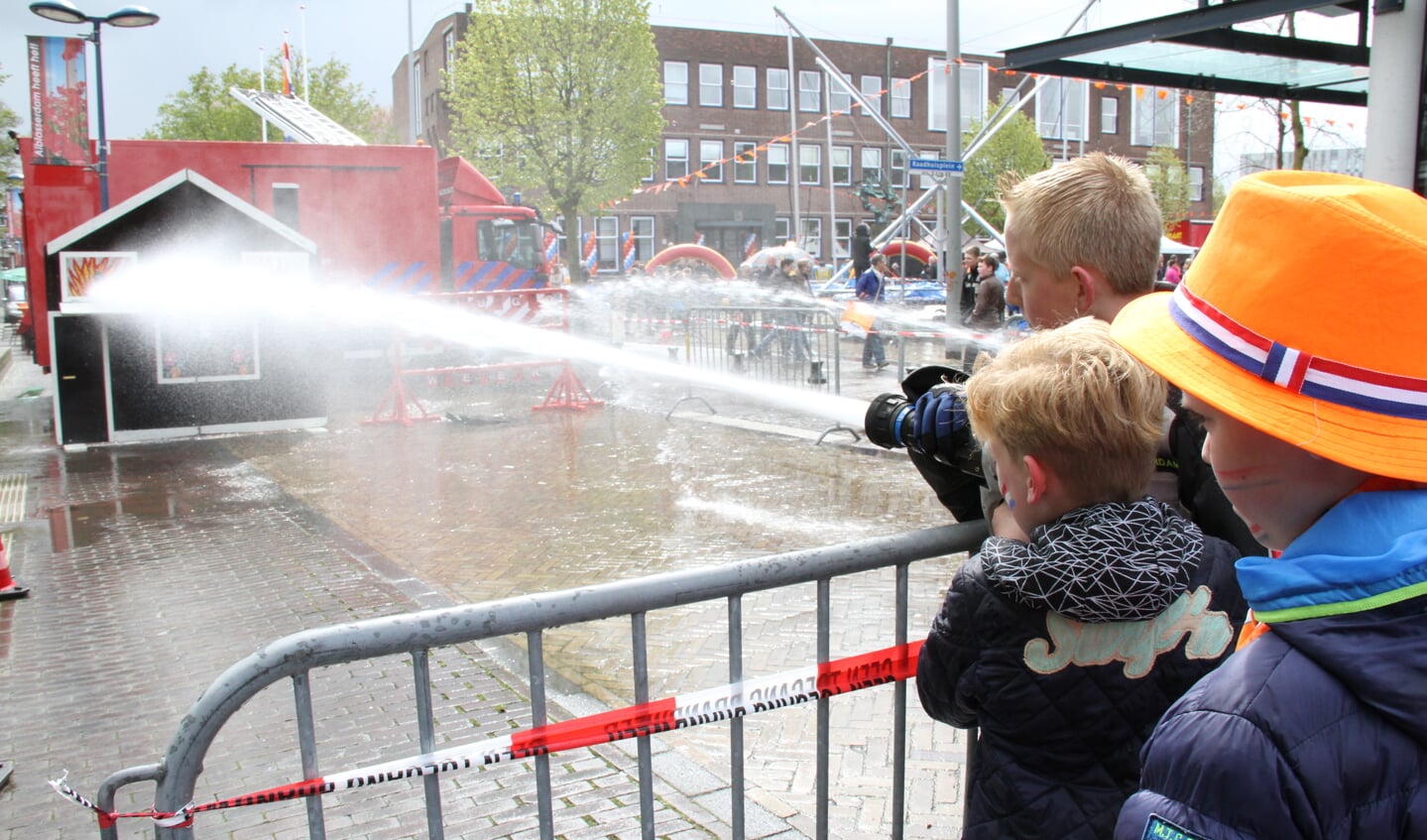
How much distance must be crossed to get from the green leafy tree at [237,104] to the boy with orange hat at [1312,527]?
45414 mm

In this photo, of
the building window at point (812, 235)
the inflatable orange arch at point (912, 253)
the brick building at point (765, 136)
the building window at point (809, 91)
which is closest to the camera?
the inflatable orange arch at point (912, 253)

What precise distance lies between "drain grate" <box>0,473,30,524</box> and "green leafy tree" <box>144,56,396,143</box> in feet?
118

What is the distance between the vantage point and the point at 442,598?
584 cm

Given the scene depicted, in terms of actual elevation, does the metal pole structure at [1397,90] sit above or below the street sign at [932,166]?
below

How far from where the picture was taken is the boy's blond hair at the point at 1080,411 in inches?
64.2

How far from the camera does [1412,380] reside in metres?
1.05

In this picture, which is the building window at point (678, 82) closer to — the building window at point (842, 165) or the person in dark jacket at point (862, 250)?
the building window at point (842, 165)

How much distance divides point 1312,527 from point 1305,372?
0.16 metres

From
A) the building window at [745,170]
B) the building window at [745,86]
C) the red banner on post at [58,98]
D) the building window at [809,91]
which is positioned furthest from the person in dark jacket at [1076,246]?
the building window at [745,86]

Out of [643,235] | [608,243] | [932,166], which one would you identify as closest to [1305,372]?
[932,166]

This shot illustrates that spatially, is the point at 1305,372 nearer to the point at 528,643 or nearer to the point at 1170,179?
the point at 528,643

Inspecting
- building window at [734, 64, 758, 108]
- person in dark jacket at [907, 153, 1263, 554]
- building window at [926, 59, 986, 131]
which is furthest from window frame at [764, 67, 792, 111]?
person in dark jacket at [907, 153, 1263, 554]

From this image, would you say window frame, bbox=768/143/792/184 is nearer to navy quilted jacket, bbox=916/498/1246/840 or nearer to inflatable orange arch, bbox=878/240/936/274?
inflatable orange arch, bbox=878/240/936/274

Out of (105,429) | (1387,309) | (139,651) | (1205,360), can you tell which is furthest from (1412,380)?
(105,429)
